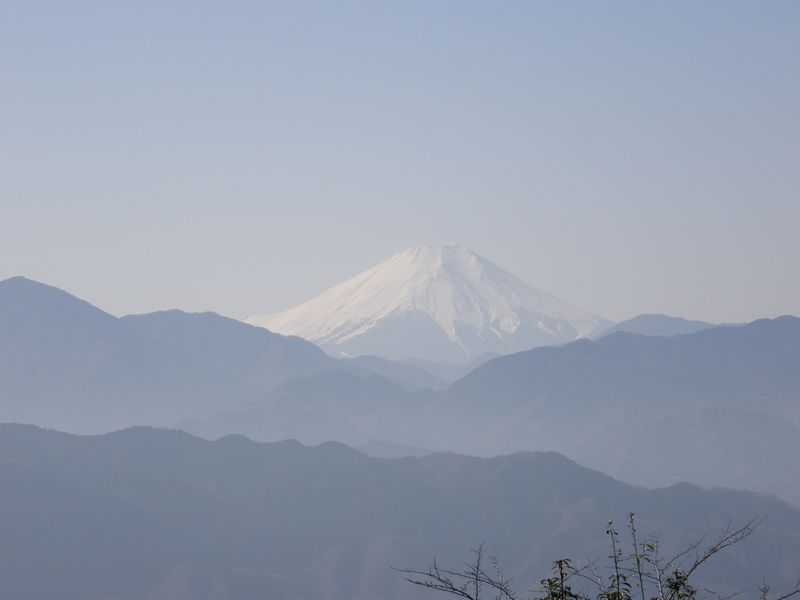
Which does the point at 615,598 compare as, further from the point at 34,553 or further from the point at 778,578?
the point at 778,578

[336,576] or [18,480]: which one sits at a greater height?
[18,480]

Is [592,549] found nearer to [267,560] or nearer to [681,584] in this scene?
[267,560]

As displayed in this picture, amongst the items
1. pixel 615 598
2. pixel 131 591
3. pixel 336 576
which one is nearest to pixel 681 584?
pixel 615 598

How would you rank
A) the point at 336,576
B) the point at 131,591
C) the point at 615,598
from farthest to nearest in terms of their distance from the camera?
the point at 336,576
the point at 131,591
the point at 615,598

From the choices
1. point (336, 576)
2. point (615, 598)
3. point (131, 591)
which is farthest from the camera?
point (336, 576)

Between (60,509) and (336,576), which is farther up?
(60,509)

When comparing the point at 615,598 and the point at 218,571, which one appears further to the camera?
the point at 218,571

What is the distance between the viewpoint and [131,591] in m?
173

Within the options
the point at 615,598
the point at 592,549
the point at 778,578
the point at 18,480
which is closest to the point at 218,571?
the point at 18,480

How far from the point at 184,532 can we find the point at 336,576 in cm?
2703

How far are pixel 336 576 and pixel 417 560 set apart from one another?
14.3m

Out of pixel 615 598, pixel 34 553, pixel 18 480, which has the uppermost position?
pixel 18 480

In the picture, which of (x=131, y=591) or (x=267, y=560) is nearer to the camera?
(x=131, y=591)

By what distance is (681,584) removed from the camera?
14203 millimetres
